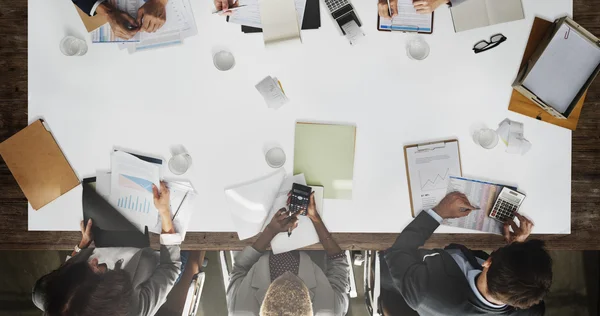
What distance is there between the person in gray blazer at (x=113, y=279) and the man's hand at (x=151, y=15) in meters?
0.66

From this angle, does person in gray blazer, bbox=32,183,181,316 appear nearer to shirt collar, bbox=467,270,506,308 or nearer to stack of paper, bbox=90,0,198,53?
stack of paper, bbox=90,0,198,53

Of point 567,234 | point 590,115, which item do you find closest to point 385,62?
point 590,115

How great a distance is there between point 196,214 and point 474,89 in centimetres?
130

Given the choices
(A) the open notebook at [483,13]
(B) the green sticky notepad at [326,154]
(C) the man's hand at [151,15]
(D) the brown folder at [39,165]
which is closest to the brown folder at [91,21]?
(C) the man's hand at [151,15]

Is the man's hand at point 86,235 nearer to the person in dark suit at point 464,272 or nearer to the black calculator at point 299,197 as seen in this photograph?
the black calculator at point 299,197

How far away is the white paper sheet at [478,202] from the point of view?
1751 millimetres

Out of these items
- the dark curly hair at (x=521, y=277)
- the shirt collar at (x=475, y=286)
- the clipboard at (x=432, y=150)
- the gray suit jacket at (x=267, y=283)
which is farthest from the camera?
the gray suit jacket at (x=267, y=283)

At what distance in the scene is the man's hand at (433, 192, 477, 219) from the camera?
1.73 meters

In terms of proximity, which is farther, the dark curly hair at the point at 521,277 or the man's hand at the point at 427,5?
the man's hand at the point at 427,5

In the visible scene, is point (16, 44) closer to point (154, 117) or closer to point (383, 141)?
point (154, 117)

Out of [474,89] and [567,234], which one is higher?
[474,89]

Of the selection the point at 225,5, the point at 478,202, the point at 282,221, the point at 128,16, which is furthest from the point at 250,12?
the point at 478,202

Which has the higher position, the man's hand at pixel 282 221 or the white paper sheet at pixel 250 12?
the white paper sheet at pixel 250 12

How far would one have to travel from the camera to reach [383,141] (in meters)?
1.74
